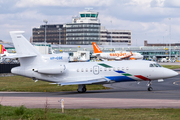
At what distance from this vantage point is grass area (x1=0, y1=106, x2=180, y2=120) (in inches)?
703

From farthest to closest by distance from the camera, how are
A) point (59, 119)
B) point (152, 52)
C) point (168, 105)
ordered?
point (152, 52) < point (168, 105) < point (59, 119)

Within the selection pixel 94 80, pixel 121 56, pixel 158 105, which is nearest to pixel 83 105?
pixel 158 105

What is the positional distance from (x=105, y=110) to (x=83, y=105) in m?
3.27

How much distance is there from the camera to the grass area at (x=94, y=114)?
1786 cm

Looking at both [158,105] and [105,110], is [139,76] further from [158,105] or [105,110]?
[105,110]

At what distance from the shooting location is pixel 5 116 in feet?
60.8

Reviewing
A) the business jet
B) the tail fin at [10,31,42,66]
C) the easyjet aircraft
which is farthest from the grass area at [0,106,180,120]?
the easyjet aircraft

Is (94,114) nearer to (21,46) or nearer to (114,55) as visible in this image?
(21,46)

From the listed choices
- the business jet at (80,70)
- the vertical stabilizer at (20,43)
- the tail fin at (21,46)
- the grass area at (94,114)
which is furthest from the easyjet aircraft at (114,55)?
the grass area at (94,114)

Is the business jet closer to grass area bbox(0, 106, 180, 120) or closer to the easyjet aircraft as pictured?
grass area bbox(0, 106, 180, 120)

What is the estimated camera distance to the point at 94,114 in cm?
1988

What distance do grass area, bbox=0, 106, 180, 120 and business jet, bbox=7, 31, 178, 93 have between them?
13.4 metres

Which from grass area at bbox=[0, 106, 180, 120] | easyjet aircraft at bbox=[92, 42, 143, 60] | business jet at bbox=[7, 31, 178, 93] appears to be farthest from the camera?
easyjet aircraft at bbox=[92, 42, 143, 60]

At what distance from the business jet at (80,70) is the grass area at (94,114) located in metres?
13.4
